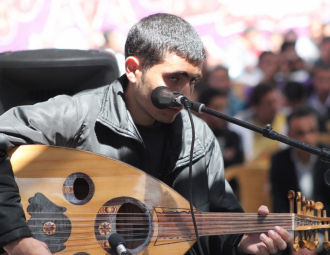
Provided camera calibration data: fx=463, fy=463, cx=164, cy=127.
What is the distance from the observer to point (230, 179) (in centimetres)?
450

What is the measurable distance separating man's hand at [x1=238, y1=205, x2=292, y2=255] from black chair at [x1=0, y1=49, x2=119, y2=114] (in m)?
1.21

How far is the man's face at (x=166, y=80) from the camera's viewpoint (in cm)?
228

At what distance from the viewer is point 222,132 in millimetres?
4770

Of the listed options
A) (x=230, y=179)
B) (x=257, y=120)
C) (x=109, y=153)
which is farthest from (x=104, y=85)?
(x=257, y=120)

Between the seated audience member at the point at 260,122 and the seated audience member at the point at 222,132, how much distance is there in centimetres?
11

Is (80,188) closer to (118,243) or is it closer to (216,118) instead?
(118,243)

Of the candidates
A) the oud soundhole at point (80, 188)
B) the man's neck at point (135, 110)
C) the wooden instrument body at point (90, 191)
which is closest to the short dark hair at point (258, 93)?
the man's neck at point (135, 110)

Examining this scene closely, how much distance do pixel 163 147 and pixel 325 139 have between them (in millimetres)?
2688

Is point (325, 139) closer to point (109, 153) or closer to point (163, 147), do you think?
point (163, 147)

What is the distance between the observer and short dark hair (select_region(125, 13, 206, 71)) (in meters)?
2.31

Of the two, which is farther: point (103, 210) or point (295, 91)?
point (295, 91)

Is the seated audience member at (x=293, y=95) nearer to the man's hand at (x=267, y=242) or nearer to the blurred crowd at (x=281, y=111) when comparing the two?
the blurred crowd at (x=281, y=111)

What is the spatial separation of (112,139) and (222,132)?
2.56m

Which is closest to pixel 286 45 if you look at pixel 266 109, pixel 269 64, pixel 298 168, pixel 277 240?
pixel 269 64
